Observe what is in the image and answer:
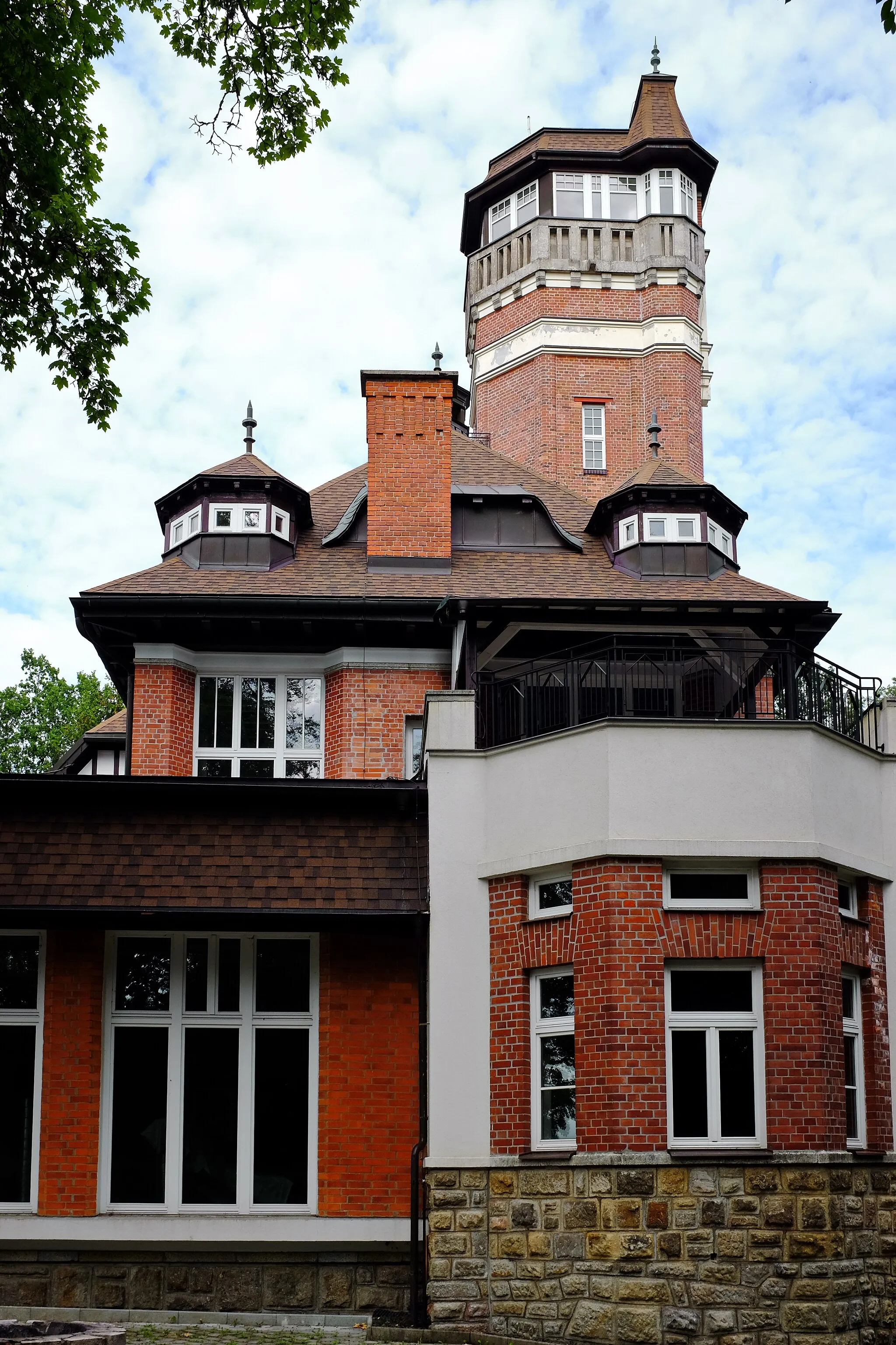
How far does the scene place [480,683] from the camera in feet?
48.9

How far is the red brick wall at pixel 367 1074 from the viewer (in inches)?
571

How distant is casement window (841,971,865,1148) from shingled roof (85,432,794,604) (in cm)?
575

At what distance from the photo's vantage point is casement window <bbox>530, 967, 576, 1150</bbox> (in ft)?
43.3

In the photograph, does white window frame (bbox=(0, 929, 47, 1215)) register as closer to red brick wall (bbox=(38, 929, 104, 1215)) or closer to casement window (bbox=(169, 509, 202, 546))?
red brick wall (bbox=(38, 929, 104, 1215))

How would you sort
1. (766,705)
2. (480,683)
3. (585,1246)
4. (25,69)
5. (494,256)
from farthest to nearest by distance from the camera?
(494,256)
(766,705)
(480,683)
(585,1246)
(25,69)

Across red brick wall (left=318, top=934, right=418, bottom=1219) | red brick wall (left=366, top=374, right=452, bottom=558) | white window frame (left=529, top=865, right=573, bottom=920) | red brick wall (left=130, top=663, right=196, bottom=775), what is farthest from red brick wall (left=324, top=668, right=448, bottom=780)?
white window frame (left=529, top=865, right=573, bottom=920)

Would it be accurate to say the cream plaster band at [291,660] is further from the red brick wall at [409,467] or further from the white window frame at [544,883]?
the white window frame at [544,883]

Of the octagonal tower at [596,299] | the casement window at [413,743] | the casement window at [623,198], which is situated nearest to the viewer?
the casement window at [413,743]

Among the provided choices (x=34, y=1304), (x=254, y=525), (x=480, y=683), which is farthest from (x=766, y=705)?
(x=34, y=1304)

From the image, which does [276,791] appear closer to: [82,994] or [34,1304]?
[82,994]

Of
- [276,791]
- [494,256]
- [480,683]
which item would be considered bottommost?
[276,791]

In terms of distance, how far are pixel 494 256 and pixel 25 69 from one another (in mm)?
26586

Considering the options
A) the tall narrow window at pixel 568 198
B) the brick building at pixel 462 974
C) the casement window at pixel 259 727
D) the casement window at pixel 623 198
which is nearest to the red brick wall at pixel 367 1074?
the brick building at pixel 462 974

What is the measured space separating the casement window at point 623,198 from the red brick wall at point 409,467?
1718 centimetres
